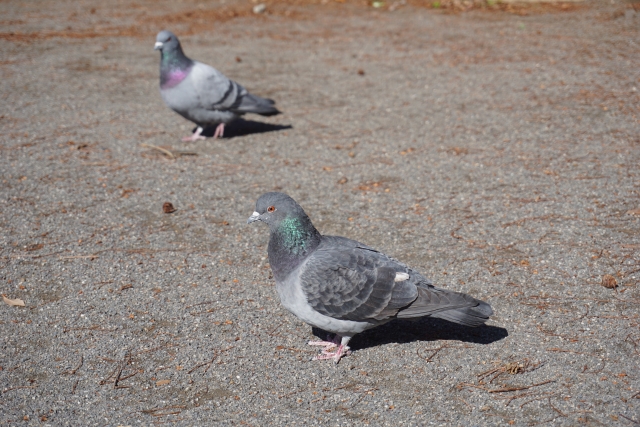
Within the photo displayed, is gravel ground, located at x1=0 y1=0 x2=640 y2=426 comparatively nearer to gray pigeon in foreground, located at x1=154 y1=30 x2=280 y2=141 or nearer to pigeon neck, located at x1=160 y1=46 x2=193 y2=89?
gray pigeon in foreground, located at x1=154 y1=30 x2=280 y2=141

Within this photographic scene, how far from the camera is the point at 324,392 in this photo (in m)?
3.34

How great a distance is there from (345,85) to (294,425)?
6.39 metres

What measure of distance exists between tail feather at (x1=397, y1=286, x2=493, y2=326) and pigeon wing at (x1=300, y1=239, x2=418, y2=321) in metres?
0.05

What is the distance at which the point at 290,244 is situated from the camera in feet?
11.7

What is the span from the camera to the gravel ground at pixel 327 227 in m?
3.30

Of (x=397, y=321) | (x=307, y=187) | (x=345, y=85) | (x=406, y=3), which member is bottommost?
(x=397, y=321)

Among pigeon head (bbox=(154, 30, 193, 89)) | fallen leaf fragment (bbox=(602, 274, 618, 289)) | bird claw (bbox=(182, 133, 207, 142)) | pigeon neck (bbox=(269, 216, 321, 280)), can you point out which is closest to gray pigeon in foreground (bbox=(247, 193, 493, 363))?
pigeon neck (bbox=(269, 216, 321, 280))

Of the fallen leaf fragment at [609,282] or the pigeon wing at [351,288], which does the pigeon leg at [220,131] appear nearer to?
the pigeon wing at [351,288]

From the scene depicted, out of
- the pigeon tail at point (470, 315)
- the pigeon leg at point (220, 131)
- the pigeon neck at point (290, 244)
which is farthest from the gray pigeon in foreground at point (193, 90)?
the pigeon tail at point (470, 315)

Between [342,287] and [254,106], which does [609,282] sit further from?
[254,106]

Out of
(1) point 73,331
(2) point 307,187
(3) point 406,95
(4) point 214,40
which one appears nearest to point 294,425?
(1) point 73,331

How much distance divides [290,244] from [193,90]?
3.72m

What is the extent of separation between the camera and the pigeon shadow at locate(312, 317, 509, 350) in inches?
149

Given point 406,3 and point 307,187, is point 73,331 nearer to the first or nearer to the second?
point 307,187
